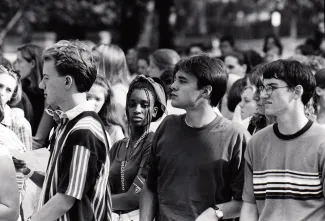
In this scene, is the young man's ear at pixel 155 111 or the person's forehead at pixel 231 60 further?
the person's forehead at pixel 231 60

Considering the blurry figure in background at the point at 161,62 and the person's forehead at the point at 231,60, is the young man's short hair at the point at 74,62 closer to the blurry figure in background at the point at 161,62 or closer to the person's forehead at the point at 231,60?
the blurry figure in background at the point at 161,62

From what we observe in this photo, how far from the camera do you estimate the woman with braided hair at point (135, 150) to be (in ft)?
A: 16.6

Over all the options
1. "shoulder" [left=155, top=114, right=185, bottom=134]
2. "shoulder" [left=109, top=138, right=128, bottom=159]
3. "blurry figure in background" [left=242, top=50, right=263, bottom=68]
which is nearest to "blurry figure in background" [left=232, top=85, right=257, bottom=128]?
"shoulder" [left=109, top=138, right=128, bottom=159]

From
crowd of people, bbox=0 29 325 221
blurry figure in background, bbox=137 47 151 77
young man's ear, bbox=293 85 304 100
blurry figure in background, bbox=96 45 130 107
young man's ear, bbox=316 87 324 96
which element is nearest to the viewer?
crowd of people, bbox=0 29 325 221

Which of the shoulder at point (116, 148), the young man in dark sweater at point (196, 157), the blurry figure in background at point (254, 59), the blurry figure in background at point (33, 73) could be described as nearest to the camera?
the young man in dark sweater at point (196, 157)

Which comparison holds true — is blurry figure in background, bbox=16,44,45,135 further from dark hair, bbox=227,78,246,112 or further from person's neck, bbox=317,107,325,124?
person's neck, bbox=317,107,325,124

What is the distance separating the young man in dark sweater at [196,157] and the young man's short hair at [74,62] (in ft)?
2.37

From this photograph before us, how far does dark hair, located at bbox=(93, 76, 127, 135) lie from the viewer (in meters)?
6.37

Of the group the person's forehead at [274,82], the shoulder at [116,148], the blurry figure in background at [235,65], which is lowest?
the shoulder at [116,148]

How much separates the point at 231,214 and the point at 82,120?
1.16 m

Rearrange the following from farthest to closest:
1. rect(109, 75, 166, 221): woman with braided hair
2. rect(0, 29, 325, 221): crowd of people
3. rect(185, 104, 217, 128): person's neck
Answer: rect(109, 75, 166, 221): woman with braided hair → rect(185, 104, 217, 128): person's neck → rect(0, 29, 325, 221): crowd of people

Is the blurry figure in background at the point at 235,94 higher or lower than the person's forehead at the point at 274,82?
lower

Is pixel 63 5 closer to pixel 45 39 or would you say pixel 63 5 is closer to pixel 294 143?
pixel 45 39

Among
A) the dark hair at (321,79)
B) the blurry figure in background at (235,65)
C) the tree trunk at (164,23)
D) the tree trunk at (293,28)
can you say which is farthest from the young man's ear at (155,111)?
the tree trunk at (293,28)
